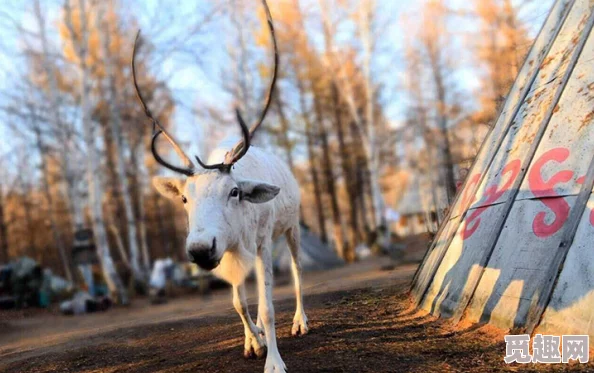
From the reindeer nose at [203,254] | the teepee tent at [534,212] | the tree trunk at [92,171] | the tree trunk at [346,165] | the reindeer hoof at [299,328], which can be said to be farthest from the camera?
the tree trunk at [346,165]

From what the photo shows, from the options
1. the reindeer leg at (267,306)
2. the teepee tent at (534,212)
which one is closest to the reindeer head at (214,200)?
the reindeer leg at (267,306)

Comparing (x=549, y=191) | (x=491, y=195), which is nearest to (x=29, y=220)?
(x=491, y=195)

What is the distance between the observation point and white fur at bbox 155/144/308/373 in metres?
3.92

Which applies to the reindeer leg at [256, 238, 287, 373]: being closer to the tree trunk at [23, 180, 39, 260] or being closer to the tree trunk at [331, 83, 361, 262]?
the tree trunk at [331, 83, 361, 262]

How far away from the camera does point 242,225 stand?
4.36 metres

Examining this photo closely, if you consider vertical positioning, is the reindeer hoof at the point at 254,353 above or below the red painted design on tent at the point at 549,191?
below

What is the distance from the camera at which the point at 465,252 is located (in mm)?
5473

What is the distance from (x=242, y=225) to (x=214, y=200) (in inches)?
17.7

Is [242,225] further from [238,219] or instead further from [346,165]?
[346,165]

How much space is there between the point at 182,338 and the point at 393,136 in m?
23.7

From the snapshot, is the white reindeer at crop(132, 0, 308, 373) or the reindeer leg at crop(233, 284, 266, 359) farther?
the reindeer leg at crop(233, 284, 266, 359)

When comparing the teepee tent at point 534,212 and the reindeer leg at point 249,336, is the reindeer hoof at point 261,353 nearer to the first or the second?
the reindeer leg at point 249,336

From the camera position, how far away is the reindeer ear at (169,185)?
4527 mm

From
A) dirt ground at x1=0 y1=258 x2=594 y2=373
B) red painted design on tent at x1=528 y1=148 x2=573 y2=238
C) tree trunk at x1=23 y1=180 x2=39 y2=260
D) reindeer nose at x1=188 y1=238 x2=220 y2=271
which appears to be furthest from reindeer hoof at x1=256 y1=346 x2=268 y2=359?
tree trunk at x1=23 y1=180 x2=39 y2=260
